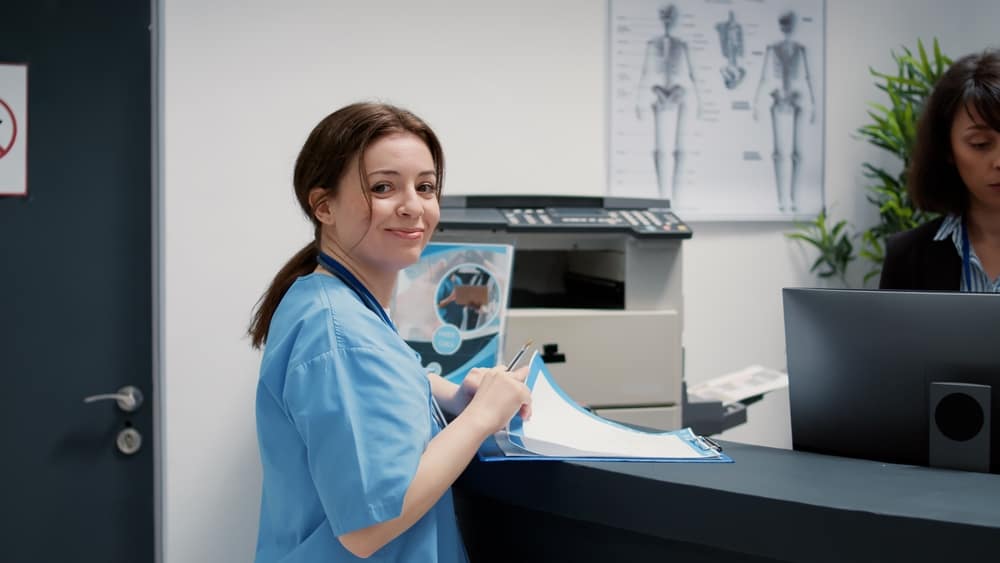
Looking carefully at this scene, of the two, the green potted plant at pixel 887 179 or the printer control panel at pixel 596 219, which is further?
the green potted plant at pixel 887 179

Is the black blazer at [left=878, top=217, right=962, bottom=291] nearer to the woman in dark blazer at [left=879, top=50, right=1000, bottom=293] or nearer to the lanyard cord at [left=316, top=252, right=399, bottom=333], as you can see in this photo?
the woman in dark blazer at [left=879, top=50, right=1000, bottom=293]

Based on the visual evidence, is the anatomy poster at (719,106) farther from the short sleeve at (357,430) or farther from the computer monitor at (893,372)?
the short sleeve at (357,430)

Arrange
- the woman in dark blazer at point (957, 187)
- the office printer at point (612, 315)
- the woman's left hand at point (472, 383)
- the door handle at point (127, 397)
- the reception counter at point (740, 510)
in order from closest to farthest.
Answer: the reception counter at point (740, 510), the woman's left hand at point (472, 383), the woman in dark blazer at point (957, 187), the office printer at point (612, 315), the door handle at point (127, 397)

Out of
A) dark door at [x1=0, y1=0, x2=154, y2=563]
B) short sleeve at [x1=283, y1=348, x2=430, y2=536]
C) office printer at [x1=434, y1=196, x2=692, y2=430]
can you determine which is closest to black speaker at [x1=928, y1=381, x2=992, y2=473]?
short sleeve at [x1=283, y1=348, x2=430, y2=536]

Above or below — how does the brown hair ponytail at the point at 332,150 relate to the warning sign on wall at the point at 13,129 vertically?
below

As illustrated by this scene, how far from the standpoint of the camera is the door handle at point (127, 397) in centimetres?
211

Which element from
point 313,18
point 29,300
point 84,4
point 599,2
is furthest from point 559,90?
point 29,300

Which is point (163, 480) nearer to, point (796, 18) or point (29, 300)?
point (29, 300)

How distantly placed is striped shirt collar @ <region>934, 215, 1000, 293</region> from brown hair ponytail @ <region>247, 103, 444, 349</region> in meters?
1.13

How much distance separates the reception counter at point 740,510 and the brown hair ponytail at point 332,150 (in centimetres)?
33

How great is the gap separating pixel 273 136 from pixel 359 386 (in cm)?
163

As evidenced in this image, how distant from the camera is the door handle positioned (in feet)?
6.93

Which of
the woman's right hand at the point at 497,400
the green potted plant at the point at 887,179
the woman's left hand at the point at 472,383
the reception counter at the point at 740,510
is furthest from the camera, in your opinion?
the green potted plant at the point at 887,179

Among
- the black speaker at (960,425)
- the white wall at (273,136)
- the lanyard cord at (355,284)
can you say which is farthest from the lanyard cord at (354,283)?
the white wall at (273,136)
